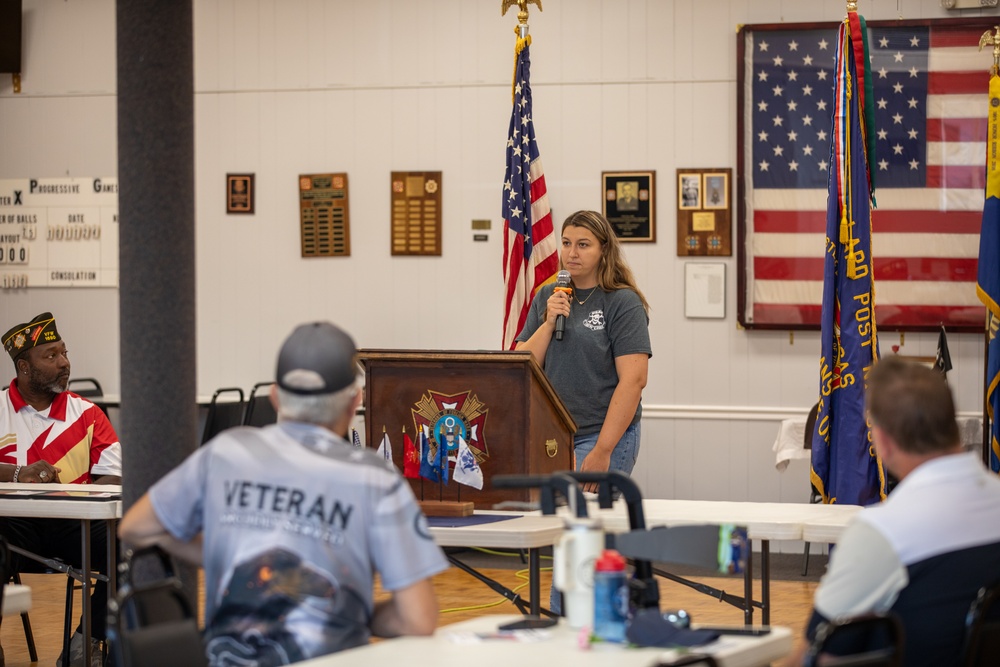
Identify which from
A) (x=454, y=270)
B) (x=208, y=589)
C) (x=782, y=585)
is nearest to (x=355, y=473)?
(x=208, y=589)

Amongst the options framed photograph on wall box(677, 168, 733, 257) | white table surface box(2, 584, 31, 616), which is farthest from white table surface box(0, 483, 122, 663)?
framed photograph on wall box(677, 168, 733, 257)

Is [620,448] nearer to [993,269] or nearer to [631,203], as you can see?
[993,269]

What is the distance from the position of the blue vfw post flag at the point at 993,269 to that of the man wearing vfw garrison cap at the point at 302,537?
13.3ft

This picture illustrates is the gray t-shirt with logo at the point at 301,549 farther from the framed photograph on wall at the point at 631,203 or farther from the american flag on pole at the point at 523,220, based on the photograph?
the framed photograph on wall at the point at 631,203

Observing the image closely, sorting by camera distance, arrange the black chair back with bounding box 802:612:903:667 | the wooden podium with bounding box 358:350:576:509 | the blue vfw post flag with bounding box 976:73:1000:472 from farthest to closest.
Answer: the blue vfw post flag with bounding box 976:73:1000:472 < the wooden podium with bounding box 358:350:576:509 < the black chair back with bounding box 802:612:903:667

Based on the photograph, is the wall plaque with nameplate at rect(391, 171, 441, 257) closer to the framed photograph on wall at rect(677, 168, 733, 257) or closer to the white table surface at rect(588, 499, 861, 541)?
the framed photograph on wall at rect(677, 168, 733, 257)

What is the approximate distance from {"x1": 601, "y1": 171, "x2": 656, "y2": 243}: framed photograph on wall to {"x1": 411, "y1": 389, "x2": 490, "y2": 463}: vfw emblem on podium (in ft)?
12.7

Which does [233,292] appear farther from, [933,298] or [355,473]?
[355,473]

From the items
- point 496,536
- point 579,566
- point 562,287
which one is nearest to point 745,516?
point 496,536

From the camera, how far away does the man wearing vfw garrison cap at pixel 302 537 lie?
2238mm

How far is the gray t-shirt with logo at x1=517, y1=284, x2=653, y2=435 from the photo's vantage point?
4.53 meters

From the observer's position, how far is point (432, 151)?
7.88 m

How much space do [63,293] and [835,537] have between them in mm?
6263

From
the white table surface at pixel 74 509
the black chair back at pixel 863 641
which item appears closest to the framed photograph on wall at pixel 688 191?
the white table surface at pixel 74 509
